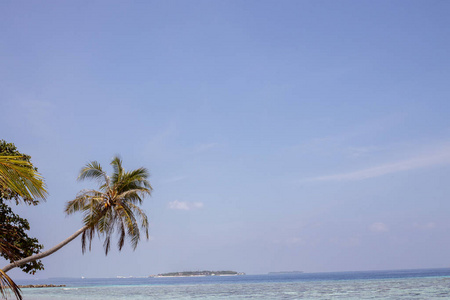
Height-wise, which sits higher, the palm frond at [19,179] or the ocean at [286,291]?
the palm frond at [19,179]

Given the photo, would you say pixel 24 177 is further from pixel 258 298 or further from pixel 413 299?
pixel 258 298

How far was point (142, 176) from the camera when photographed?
19.6 m

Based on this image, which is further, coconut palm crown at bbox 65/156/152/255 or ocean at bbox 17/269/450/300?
ocean at bbox 17/269/450/300

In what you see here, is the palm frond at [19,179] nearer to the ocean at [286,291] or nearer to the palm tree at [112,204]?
the palm tree at [112,204]

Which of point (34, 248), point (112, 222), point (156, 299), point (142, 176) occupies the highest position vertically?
point (142, 176)

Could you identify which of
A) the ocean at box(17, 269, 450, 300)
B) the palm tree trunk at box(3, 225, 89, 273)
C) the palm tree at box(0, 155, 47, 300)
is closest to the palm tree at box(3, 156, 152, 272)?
the palm tree trunk at box(3, 225, 89, 273)

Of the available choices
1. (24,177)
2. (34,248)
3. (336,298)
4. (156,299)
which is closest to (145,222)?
(34,248)

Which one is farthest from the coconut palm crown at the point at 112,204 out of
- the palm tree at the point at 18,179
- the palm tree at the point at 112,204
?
the palm tree at the point at 18,179

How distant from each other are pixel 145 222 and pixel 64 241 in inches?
135

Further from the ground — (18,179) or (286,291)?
(18,179)

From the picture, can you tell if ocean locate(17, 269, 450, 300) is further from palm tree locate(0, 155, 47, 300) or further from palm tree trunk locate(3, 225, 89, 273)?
palm tree locate(0, 155, 47, 300)

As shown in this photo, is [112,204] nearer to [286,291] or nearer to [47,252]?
[47,252]

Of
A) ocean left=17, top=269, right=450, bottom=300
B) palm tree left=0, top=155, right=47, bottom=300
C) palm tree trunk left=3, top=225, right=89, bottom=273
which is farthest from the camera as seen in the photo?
ocean left=17, top=269, right=450, bottom=300

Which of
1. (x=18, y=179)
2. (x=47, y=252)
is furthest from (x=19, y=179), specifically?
(x=47, y=252)
